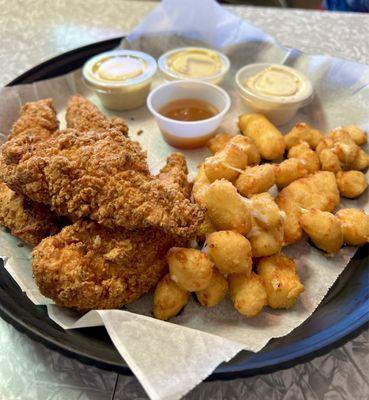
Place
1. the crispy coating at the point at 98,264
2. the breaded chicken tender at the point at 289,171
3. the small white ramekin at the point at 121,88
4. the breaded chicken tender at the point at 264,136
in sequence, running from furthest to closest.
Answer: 1. the small white ramekin at the point at 121,88
2. the breaded chicken tender at the point at 264,136
3. the breaded chicken tender at the point at 289,171
4. the crispy coating at the point at 98,264

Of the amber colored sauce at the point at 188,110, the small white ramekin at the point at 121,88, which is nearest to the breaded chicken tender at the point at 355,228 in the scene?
the amber colored sauce at the point at 188,110

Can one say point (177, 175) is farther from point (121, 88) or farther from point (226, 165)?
point (121, 88)

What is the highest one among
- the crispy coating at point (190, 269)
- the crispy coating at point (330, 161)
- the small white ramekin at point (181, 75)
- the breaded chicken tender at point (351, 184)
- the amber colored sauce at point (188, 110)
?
the crispy coating at point (190, 269)

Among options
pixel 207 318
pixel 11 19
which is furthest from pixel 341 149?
pixel 11 19

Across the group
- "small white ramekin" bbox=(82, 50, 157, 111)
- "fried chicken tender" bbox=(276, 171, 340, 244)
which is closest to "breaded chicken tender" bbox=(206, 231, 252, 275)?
"fried chicken tender" bbox=(276, 171, 340, 244)

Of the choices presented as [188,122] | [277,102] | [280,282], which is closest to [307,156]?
[277,102]

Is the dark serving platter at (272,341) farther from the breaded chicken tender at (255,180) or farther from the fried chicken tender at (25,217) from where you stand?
the breaded chicken tender at (255,180)
